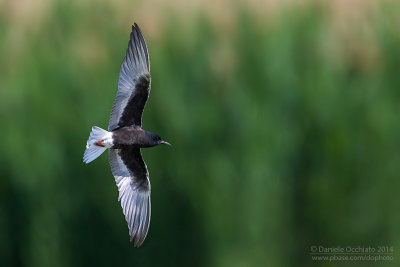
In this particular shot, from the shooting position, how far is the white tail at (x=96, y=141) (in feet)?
13.4

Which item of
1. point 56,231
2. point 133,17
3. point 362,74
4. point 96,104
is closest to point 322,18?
point 362,74

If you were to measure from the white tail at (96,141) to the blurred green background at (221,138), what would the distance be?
209 centimetres

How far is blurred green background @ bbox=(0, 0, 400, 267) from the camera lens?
6.34m

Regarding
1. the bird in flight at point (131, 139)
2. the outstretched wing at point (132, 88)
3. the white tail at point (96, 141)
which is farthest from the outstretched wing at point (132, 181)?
the white tail at point (96, 141)

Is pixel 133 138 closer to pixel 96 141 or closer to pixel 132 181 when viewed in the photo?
pixel 96 141

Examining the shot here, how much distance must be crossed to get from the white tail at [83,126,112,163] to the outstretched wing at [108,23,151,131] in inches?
5.8

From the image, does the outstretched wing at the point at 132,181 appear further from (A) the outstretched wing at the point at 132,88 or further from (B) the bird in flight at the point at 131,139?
(A) the outstretched wing at the point at 132,88

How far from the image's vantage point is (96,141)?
13.4 feet

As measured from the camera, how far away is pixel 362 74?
22.4ft

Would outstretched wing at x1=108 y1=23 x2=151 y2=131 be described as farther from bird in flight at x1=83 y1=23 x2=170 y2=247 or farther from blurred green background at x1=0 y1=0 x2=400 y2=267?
blurred green background at x1=0 y1=0 x2=400 y2=267

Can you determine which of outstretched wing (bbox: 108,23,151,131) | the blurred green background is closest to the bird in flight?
outstretched wing (bbox: 108,23,151,131)

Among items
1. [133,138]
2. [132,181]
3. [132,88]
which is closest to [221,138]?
[132,181]

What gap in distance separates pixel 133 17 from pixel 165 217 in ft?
5.10

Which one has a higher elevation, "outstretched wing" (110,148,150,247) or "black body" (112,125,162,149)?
"black body" (112,125,162,149)
